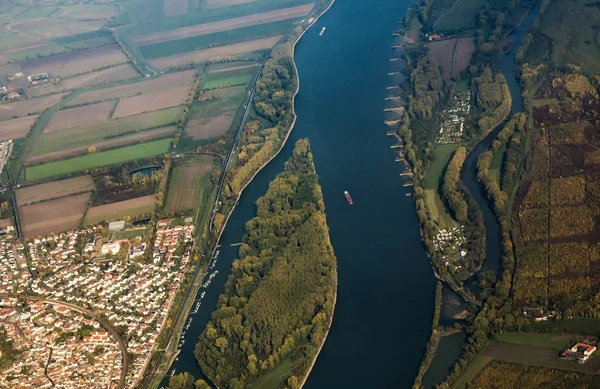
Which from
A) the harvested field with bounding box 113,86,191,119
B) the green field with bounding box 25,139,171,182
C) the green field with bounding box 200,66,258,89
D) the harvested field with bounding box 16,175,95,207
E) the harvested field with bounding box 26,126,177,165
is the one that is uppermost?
the green field with bounding box 200,66,258,89

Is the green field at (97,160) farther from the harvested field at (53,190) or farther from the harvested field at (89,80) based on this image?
the harvested field at (89,80)

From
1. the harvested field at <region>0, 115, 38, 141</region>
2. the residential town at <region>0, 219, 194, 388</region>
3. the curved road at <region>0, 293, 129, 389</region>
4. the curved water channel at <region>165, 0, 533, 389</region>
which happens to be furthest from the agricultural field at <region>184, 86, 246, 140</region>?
the curved road at <region>0, 293, 129, 389</region>

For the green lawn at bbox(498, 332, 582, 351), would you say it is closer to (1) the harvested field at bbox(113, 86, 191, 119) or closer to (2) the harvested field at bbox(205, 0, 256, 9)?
(1) the harvested field at bbox(113, 86, 191, 119)

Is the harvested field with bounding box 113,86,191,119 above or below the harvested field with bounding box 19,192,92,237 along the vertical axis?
above

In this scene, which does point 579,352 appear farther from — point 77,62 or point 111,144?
point 77,62

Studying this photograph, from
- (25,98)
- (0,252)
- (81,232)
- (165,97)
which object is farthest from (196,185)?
(25,98)

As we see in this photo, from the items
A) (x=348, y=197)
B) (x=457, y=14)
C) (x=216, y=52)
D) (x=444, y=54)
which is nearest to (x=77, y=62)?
(x=216, y=52)

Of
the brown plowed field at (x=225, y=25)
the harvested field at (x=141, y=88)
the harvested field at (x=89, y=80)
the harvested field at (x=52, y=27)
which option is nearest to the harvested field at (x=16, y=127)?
the harvested field at (x=141, y=88)
